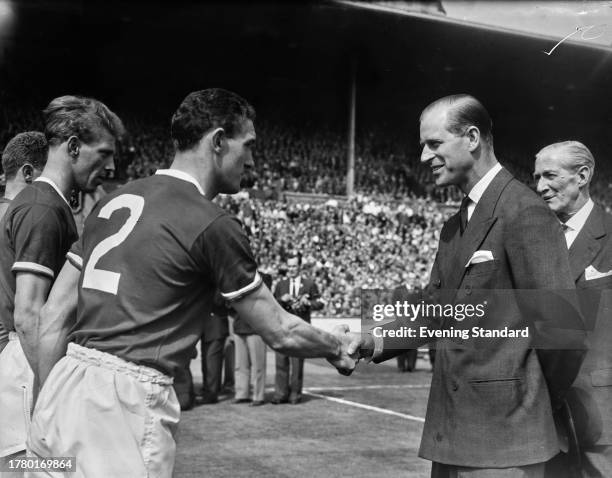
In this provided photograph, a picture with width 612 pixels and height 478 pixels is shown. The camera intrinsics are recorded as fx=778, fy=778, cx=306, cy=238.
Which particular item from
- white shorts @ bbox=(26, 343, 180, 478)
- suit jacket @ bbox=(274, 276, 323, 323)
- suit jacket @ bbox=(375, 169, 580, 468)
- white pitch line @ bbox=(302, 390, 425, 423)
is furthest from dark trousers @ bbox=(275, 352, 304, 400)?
white shorts @ bbox=(26, 343, 180, 478)

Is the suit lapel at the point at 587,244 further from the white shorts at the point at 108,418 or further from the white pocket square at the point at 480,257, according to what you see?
the white shorts at the point at 108,418

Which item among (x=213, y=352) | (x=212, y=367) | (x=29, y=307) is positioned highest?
(x=29, y=307)

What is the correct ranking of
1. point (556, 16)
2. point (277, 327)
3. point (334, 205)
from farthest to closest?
point (334, 205), point (556, 16), point (277, 327)

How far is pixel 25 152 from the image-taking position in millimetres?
3947

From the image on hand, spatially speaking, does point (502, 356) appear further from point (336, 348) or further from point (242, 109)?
point (242, 109)

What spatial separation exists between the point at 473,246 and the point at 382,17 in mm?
13599

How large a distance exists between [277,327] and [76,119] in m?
1.33

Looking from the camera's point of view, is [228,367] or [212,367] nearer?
[212,367]

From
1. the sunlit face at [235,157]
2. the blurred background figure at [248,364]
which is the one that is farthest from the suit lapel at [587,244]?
the blurred background figure at [248,364]


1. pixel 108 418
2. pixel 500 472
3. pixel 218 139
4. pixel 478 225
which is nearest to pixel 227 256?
pixel 218 139

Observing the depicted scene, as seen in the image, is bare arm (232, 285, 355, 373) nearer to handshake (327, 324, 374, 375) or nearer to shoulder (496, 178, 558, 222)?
handshake (327, 324, 374, 375)

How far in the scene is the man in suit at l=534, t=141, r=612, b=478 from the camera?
3.07 metres

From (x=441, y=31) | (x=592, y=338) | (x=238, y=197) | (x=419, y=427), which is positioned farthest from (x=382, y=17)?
(x=592, y=338)

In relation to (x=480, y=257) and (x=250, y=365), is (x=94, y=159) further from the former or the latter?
(x=250, y=365)
